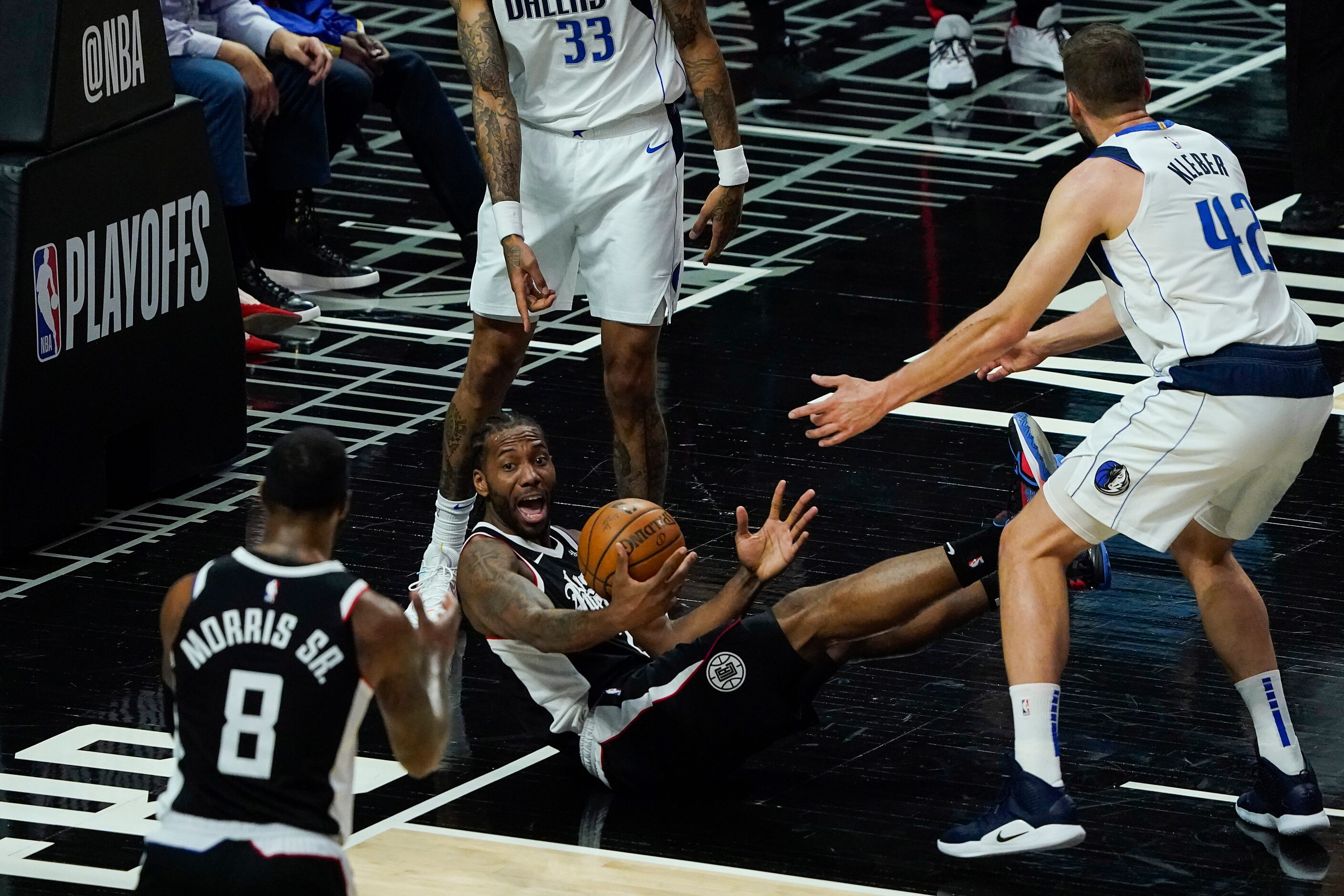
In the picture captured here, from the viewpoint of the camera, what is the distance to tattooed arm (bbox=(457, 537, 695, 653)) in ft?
16.3

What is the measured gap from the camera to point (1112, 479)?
16.0ft

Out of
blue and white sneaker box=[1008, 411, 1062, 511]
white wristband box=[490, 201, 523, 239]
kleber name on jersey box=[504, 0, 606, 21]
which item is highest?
kleber name on jersey box=[504, 0, 606, 21]

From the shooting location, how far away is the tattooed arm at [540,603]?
16.3ft

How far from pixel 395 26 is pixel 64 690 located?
8284 millimetres

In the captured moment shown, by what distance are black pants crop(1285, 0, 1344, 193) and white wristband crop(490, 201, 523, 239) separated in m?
4.80

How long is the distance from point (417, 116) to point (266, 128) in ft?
2.78

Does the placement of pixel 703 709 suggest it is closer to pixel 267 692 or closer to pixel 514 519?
pixel 514 519

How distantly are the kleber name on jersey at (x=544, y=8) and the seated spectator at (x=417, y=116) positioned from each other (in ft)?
11.2

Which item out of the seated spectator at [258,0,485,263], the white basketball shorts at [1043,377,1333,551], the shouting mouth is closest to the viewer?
the white basketball shorts at [1043,377,1333,551]

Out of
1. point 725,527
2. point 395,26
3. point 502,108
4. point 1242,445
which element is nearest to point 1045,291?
point 1242,445

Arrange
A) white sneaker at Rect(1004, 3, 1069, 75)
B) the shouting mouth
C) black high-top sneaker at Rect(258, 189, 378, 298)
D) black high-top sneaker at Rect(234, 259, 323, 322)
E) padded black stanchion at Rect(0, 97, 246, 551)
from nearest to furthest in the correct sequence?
the shouting mouth
padded black stanchion at Rect(0, 97, 246, 551)
black high-top sneaker at Rect(234, 259, 323, 322)
black high-top sneaker at Rect(258, 189, 378, 298)
white sneaker at Rect(1004, 3, 1069, 75)

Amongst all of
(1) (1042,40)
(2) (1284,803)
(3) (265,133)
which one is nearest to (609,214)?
(2) (1284,803)

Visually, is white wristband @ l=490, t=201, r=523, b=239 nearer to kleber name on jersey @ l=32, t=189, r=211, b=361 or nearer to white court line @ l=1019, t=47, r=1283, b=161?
kleber name on jersey @ l=32, t=189, r=211, b=361

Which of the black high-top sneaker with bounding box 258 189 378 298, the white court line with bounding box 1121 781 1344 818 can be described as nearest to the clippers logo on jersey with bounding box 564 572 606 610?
the white court line with bounding box 1121 781 1344 818
